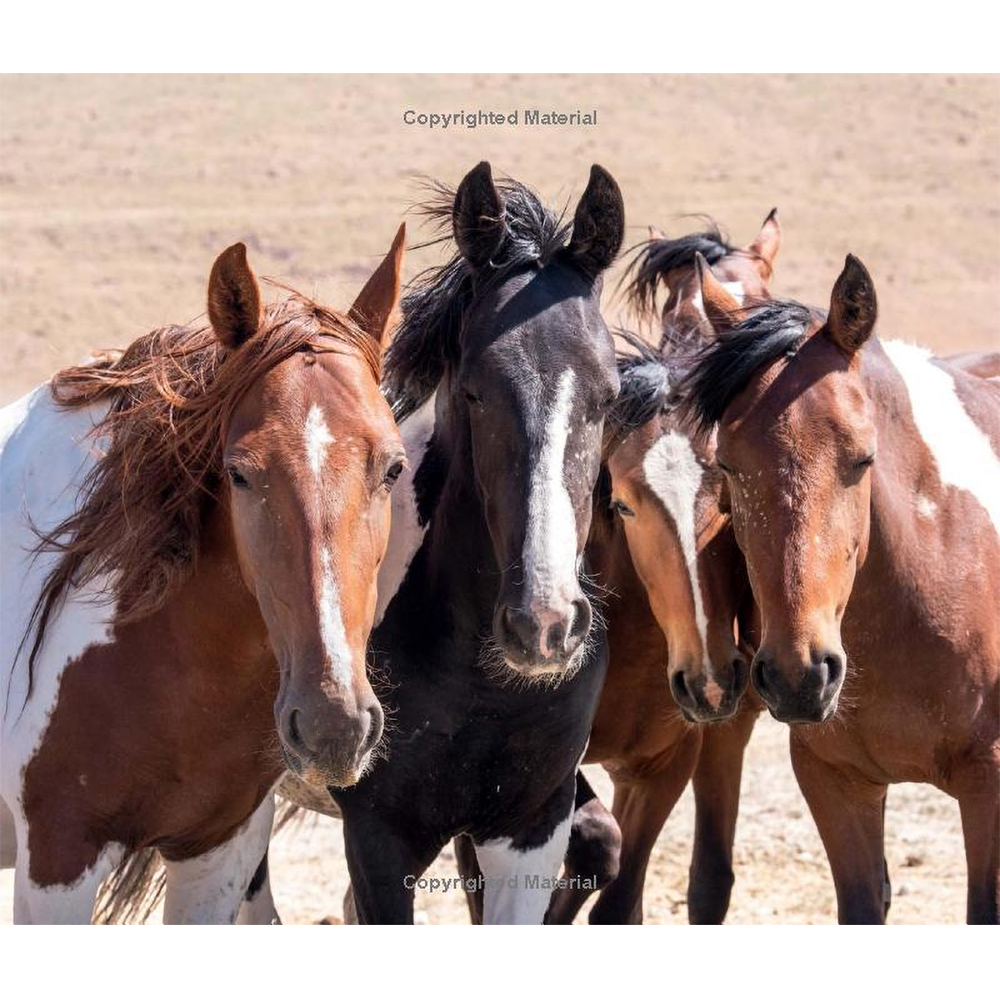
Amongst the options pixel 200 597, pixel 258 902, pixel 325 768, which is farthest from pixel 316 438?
pixel 258 902

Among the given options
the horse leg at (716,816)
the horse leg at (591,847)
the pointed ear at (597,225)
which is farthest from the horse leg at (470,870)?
the pointed ear at (597,225)

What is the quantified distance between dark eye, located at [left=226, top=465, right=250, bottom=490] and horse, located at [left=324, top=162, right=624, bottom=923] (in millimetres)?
593

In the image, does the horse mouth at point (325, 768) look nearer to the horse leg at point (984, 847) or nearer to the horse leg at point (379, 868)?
the horse leg at point (379, 868)

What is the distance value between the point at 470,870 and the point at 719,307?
1.71 meters

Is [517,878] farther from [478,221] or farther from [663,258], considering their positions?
[663,258]

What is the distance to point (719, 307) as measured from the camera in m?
4.01

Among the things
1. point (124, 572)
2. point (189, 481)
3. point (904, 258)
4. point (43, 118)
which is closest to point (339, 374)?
point (189, 481)

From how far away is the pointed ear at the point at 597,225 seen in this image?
3486 mm

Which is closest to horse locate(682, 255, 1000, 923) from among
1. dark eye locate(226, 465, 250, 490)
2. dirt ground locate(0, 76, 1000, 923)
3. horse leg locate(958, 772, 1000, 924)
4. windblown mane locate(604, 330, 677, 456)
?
horse leg locate(958, 772, 1000, 924)

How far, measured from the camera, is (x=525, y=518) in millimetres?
3127

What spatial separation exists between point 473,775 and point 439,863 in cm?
302

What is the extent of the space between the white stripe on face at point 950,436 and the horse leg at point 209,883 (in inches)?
80.3

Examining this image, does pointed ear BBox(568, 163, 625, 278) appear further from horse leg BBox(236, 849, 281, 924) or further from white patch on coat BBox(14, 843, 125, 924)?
horse leg BBox(236, 849, 281, 924)

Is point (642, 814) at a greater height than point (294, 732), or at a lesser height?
lesser
